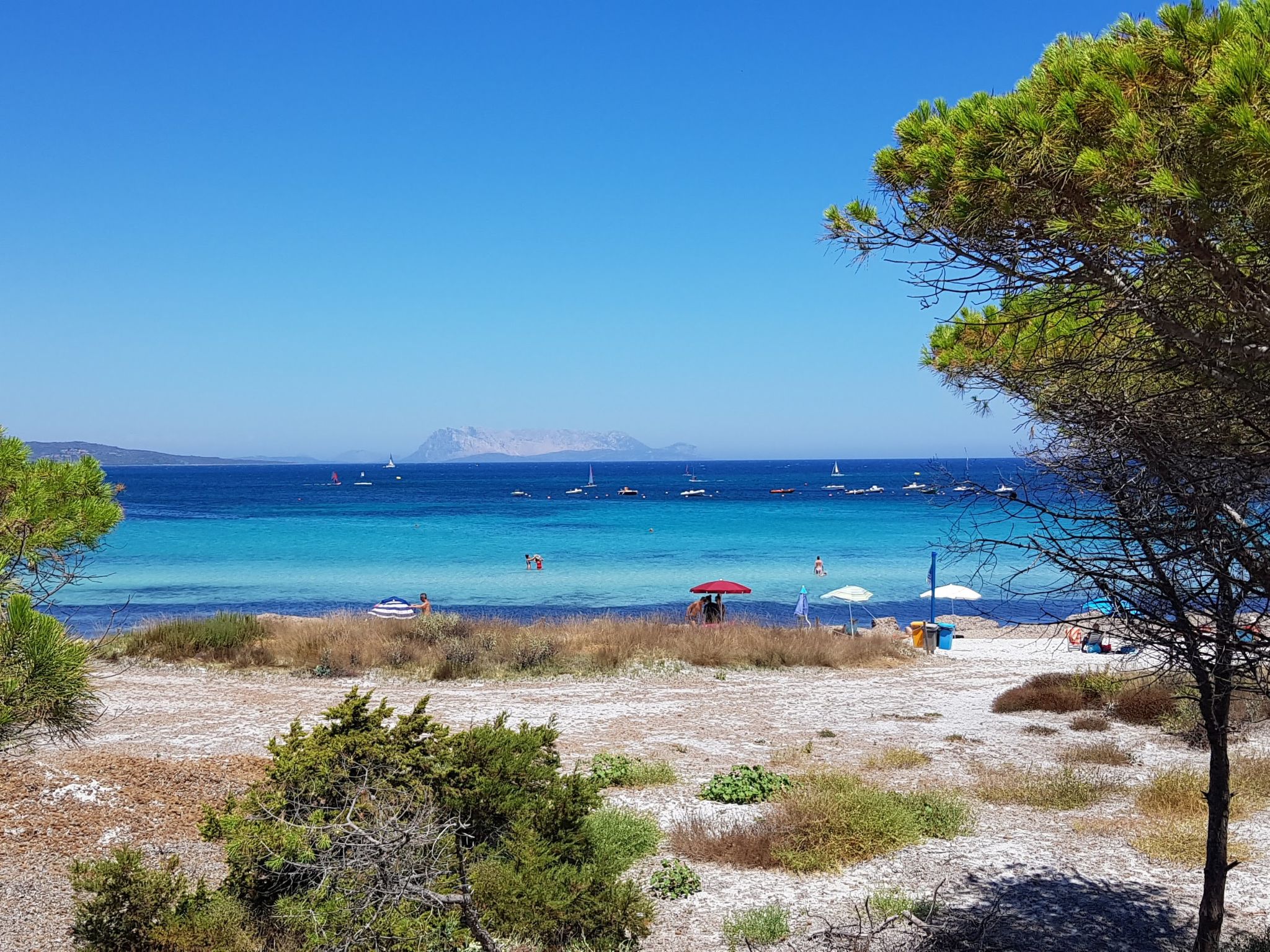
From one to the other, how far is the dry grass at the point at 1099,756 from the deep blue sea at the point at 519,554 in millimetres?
1776

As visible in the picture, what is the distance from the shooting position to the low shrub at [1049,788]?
9141mm

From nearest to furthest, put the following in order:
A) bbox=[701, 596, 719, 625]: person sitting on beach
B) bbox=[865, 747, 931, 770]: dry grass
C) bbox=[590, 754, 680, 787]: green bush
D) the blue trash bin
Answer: bbox=[590, 754, 680, 787]: green bush
bbox=[865, 747, 931, 770]: dry grass
bbox=[701, 596, 719, 625]: person sitting on beach
the blue trash bin

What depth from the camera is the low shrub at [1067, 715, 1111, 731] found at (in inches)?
496

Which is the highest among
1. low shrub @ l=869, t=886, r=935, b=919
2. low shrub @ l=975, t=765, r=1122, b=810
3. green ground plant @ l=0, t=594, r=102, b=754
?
green ground plant @ l=0, t=594, r=102, b=754

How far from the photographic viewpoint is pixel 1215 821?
5.60 meters

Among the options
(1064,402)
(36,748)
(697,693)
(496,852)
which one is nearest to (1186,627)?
(1064,402)

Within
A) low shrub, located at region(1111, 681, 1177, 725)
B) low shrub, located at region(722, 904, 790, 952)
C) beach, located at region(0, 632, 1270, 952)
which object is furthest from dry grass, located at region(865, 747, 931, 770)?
low shrub, located at region(722, 904, 790, 952)

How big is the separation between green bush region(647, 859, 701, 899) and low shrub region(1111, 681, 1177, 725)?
863 centimetres

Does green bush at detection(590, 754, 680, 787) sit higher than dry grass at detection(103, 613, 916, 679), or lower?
→ higher

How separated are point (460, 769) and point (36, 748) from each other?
6.28 metres

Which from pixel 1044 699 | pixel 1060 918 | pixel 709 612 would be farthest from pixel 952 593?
pixel 1060 918

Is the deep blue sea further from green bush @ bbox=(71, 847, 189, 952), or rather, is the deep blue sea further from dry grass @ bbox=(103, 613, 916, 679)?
dry grass @ bbox=(103, 613, 916, 679)

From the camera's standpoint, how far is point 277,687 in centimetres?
1580

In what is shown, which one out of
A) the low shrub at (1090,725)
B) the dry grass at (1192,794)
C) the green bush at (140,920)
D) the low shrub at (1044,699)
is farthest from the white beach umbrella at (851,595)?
the green bush at (140,920)
